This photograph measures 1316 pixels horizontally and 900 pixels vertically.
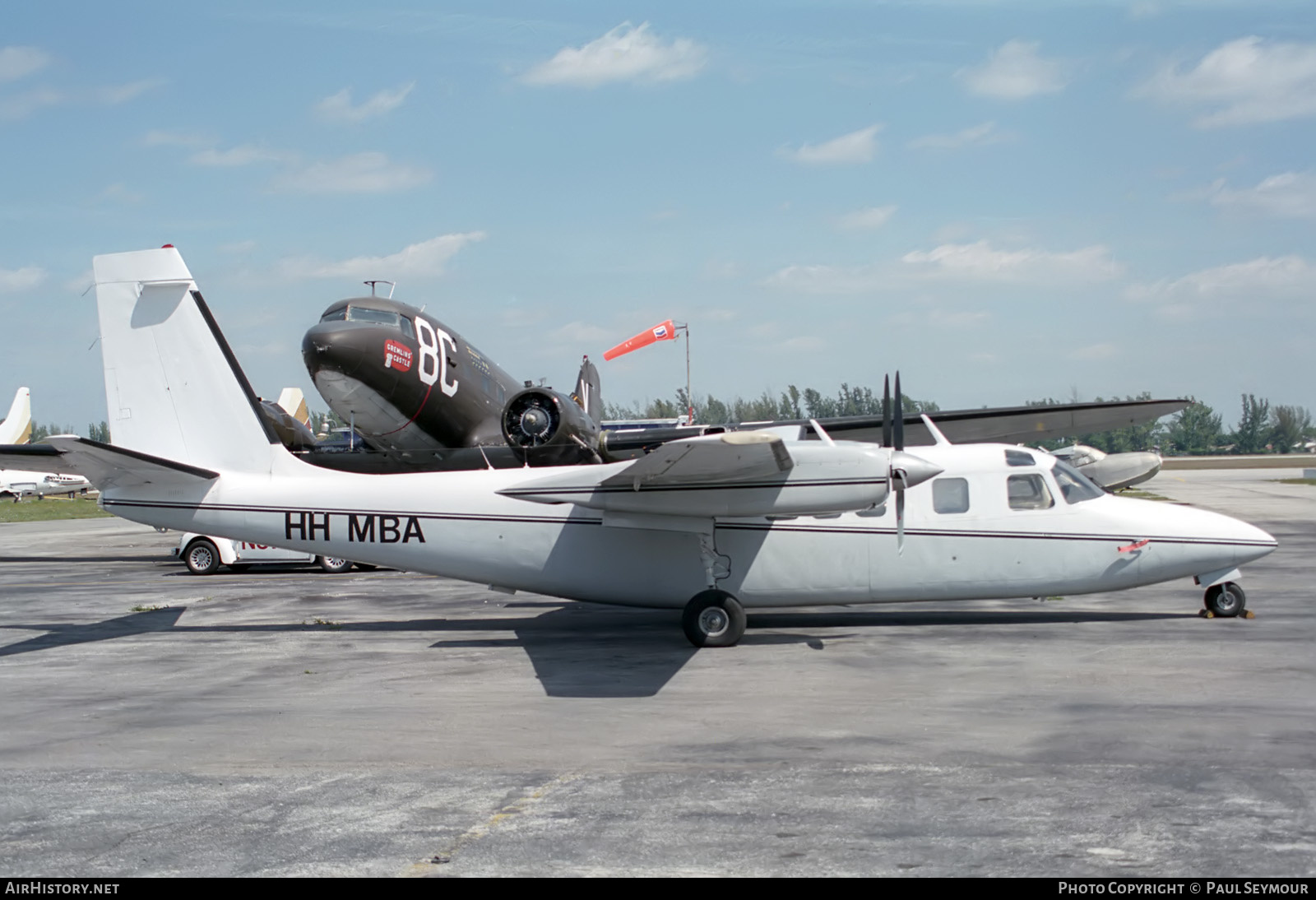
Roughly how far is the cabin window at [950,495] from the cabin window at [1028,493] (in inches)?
22.1

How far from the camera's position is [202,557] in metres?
24.8

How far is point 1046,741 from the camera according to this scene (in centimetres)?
872

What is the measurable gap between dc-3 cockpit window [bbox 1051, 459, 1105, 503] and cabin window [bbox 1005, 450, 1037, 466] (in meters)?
0.34

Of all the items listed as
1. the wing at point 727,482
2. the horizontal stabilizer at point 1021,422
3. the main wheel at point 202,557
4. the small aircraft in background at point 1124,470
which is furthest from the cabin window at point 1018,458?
the small aircraft in background at point 1124,470

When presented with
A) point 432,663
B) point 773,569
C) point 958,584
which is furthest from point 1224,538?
point 432,663

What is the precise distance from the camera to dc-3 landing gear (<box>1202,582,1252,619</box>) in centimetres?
1459

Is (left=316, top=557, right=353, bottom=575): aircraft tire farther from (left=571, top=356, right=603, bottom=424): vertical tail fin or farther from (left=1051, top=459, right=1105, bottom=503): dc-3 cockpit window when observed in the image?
(left=1051, top=459, right=1105, bottom=503): dc-3 cockpit window

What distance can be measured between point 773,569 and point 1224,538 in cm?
579

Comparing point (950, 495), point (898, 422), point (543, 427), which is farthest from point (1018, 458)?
point (543, 427)

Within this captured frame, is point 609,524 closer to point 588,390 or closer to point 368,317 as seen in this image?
point 368,317

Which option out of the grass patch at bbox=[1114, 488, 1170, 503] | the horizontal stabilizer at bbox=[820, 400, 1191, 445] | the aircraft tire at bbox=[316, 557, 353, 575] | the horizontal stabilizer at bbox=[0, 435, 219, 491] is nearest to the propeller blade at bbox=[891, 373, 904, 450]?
the horizontal stabilizer at bbox=[820, 400, 1191, 445]

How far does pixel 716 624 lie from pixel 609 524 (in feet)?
6.21

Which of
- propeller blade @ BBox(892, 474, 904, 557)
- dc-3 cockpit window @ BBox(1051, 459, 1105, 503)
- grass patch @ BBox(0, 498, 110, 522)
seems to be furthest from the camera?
grass patch @ BBox(0, 498, 110, 522)

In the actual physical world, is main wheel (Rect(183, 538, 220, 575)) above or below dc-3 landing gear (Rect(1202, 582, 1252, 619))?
above
